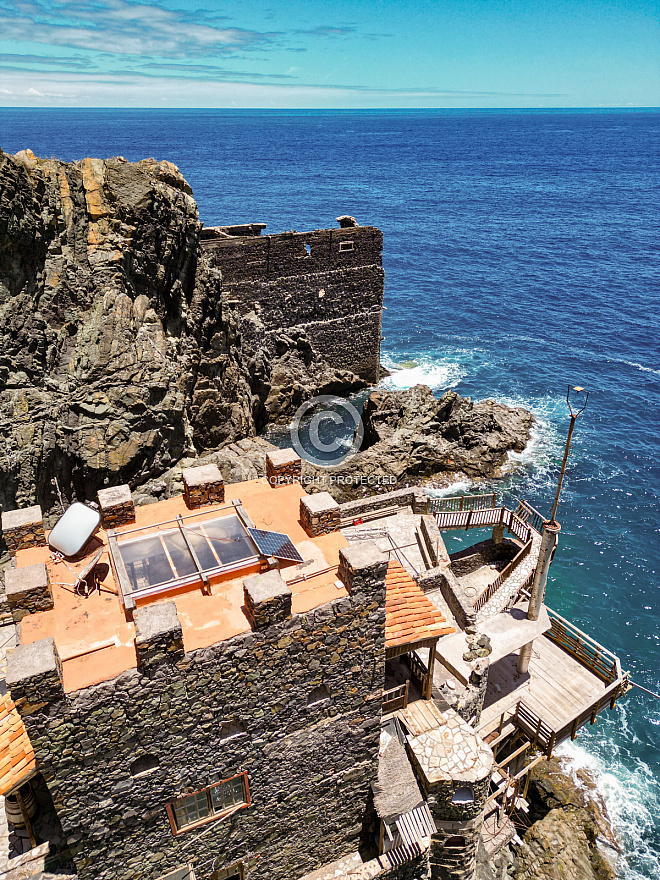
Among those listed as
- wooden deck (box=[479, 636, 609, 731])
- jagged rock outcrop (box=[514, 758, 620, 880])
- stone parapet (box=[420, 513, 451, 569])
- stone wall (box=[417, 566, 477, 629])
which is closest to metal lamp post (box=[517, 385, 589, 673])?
wooden deck (box=[479, 636, 609, 731])

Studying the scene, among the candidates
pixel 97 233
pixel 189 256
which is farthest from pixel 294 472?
pixel 189 256

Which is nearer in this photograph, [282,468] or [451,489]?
[282,468]

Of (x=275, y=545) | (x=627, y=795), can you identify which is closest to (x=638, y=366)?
(x=627, y=795)

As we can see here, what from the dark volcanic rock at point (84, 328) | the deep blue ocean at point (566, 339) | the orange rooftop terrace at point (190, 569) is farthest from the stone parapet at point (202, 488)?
the deep blue ocean at point (566, 339)

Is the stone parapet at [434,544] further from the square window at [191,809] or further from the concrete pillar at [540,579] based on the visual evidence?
the square window at [191,809]

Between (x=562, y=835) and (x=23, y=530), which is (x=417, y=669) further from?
(x=562, y=835)

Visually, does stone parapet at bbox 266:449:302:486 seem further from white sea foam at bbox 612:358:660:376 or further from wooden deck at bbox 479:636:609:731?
white sea foam at bbox 612:358:660:376

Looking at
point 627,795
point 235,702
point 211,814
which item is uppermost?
point 235,702
